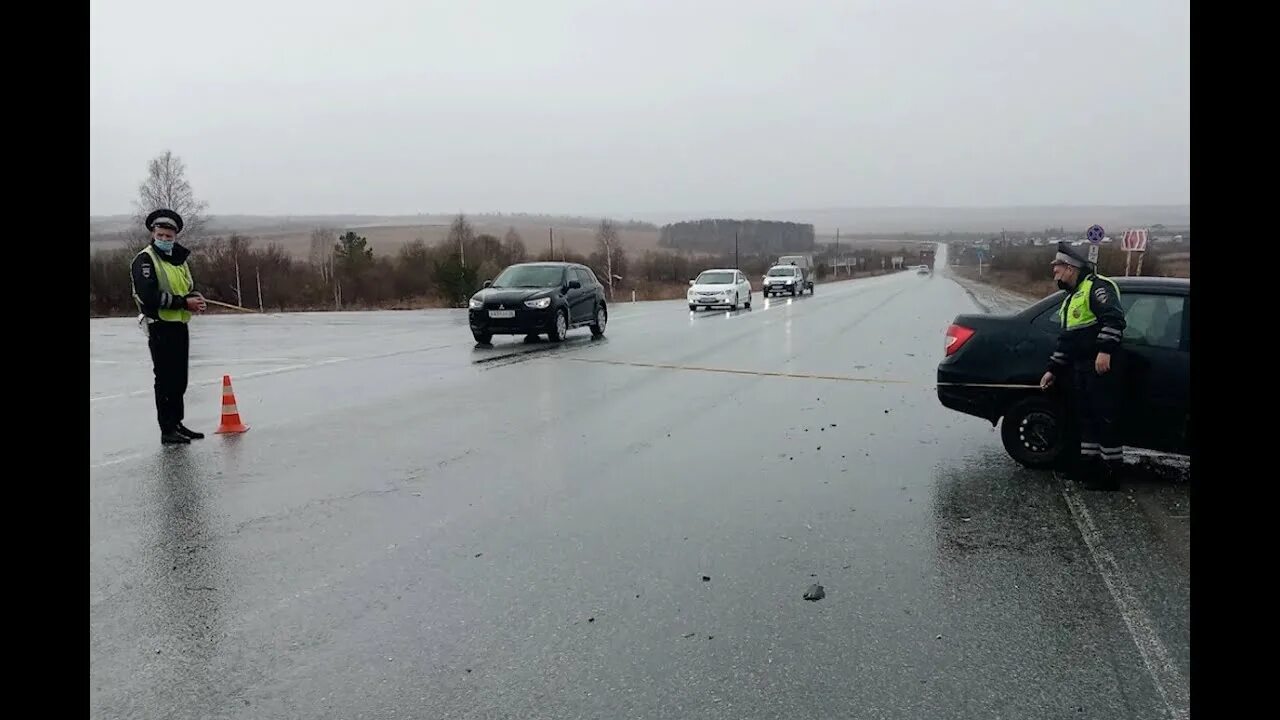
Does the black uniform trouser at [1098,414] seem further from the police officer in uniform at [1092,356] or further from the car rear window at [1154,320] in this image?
the car rear window at [1154,320]

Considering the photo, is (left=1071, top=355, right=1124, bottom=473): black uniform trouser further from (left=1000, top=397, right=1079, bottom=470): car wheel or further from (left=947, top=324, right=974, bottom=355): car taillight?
(left=947, top=324, right=974, bottom=355): car taillight

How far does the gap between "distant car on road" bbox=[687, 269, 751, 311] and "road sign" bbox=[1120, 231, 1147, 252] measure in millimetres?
14135

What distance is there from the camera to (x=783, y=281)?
52.5m

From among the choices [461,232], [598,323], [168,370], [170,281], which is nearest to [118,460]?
[168,370]

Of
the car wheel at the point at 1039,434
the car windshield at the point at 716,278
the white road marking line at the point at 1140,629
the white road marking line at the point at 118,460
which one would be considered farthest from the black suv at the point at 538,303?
the car windshield at the point at 716,278

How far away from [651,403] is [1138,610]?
7.20 meters

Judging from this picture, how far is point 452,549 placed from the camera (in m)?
5.51

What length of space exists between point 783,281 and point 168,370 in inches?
1793

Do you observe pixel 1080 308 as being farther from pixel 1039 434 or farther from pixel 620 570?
pixel 620 570

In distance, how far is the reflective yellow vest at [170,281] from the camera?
869 centimetres

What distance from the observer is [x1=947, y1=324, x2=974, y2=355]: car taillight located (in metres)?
8.04
